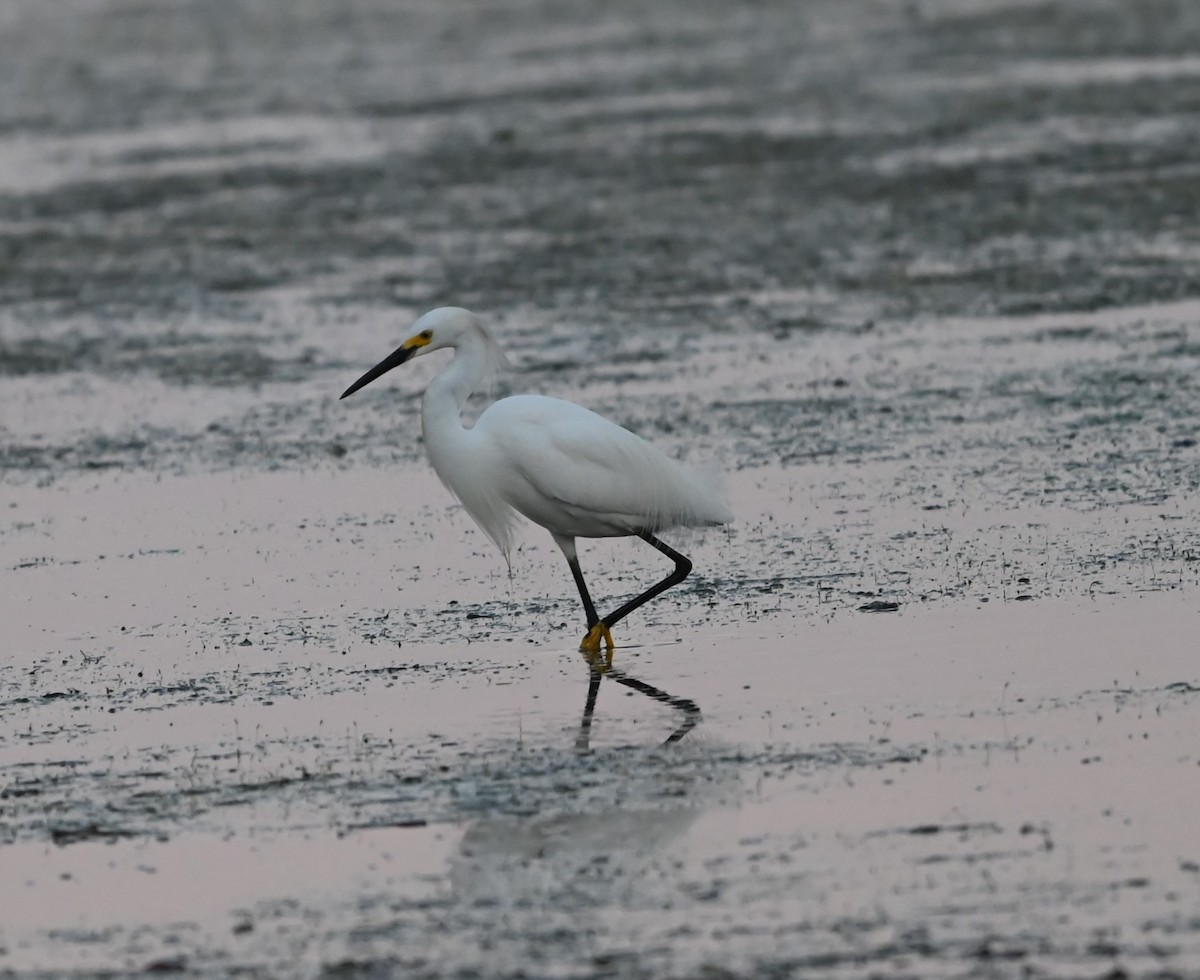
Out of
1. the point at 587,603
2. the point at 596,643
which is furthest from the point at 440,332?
the point at 596,643

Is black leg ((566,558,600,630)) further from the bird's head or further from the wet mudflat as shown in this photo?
the bird's head

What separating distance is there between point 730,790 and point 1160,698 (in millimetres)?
1466

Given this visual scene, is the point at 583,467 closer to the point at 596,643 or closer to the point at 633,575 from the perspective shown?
the point at 596,643

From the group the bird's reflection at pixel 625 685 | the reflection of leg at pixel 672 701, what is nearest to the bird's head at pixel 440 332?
the bird's reflection at pixel 625 685

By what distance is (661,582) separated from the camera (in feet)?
29.1

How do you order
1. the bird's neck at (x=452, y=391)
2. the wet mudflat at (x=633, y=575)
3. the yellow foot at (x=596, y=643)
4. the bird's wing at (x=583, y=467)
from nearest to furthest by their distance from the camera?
the wet mudflat at (x=633, y=575), the yellow foot at (x=596, y=643), the bird's wing at (x=583, y=467), the bird's neck at (x=452, y=391)

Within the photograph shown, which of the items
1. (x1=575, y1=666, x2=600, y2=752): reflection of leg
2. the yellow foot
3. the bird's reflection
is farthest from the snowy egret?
(x1=575, y1=666, x2=600, y2=752): reflection of leg

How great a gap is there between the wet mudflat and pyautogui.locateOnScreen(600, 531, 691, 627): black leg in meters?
0.14

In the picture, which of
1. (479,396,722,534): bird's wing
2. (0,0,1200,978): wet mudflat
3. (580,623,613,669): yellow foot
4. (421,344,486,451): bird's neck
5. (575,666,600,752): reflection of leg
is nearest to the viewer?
(0,0,1200,978): wet mudflat

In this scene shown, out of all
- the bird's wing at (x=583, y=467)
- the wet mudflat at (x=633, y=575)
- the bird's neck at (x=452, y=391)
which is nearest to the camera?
the wet mudflat at (x=633, y=575)

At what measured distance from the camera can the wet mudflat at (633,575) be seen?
5.88 metres

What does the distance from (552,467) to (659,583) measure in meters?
0.69

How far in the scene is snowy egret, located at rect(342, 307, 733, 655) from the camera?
8.59m

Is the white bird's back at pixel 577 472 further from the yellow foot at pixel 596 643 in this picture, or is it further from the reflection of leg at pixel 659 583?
the yellow foot at pixel 596 643
